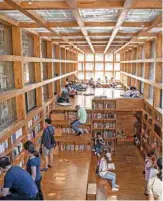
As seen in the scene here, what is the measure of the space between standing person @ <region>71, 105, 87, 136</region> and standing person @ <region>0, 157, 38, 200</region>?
15.6 ft

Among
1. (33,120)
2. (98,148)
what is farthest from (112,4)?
(98,148)

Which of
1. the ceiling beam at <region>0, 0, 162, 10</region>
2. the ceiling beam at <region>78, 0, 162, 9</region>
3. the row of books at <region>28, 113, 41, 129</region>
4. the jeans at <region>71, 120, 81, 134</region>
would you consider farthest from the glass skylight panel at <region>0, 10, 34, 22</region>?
the jeans at <region>71, 120, 81, 134</region>

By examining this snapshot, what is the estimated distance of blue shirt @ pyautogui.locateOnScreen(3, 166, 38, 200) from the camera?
3.17m

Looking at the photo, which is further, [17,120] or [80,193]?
[17,120]

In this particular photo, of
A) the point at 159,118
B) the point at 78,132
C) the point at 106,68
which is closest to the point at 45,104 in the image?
the point at 78,132

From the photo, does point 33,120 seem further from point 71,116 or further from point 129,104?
point 129,104

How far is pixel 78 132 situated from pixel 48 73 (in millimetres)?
2404

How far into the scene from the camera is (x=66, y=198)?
5.17 metres

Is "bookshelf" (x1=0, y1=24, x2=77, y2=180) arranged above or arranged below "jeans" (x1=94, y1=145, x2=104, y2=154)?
above

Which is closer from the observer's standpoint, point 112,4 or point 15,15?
point 112,4

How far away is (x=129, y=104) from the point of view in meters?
9.82

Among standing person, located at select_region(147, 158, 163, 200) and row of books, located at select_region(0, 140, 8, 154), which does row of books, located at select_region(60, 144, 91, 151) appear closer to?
standing person, located at select_region(147, 158, 163, 200)

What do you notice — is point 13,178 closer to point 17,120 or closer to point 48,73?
point 17,120

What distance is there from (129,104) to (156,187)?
15.8 ft
